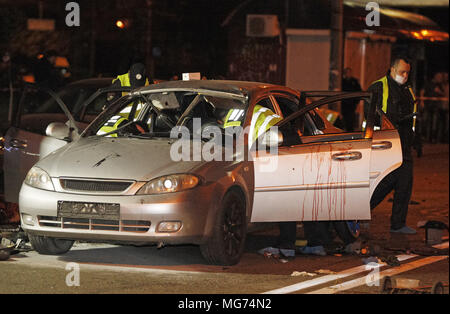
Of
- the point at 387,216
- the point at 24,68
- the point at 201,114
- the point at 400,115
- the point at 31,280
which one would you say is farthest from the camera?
the point at 24,68

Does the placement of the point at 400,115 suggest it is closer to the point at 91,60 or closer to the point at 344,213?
the point at 344,213

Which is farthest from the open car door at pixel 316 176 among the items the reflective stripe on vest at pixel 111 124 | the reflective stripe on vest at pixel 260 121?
the reflective stripe on vest at pixel 111 124

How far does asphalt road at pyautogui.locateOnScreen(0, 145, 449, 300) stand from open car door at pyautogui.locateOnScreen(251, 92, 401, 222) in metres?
0.46

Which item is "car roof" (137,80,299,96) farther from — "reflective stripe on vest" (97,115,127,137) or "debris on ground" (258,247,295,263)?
"debris on ground" (258,247,295,263)

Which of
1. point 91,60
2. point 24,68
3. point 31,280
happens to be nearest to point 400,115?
point 31,280

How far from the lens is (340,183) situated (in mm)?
9383

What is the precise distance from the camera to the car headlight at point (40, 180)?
348 inches

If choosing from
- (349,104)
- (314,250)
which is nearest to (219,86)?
(314,250)

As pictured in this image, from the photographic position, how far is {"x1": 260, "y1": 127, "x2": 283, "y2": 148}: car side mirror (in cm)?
895

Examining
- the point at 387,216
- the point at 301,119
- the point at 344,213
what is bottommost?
the point at 387,216

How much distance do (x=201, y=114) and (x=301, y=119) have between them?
91 centimetres

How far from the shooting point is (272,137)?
8.97 m

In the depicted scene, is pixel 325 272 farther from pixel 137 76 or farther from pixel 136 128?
pixel 137 76
